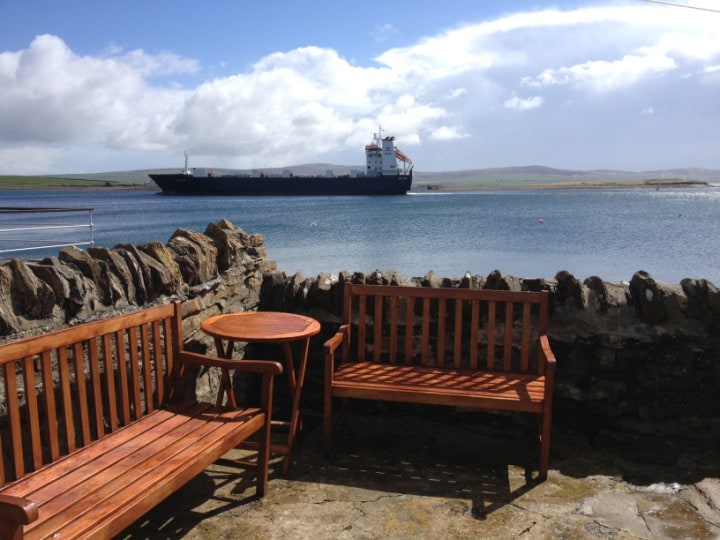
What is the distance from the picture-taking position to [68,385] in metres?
2.60

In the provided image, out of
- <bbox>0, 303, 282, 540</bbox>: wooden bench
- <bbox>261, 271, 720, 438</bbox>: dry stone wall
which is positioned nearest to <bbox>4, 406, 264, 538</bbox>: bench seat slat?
<bbox>0, 303, 282, 540</bbox>: wooden bench

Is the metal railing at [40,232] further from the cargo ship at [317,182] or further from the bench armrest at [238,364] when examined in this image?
the cargo ship at [317,182]

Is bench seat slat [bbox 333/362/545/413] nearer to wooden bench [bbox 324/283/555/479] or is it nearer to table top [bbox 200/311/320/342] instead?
wooden bench [bbox 324/283/555/479]

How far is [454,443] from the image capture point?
3.86 m

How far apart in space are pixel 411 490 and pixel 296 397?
2.79 ft

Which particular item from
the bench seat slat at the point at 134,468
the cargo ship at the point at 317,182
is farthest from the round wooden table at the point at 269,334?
the cargo ship at the point at 317,182

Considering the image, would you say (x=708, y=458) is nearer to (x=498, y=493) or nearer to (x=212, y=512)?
(x=498, y=493)

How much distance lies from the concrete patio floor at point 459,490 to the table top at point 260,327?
744 mm

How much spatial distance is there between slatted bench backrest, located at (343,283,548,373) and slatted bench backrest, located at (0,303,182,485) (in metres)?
1.35

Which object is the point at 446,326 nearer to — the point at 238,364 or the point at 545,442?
the point at 545,442

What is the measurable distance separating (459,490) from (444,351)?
3.57 ft

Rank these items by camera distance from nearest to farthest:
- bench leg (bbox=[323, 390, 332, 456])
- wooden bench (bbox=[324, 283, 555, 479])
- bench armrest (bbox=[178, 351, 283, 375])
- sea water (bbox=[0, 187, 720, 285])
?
bench armrest (bbox=[178, 351, 283, 375]) → wooden bench (bbox=[324, 283, 555, 479]) → bench leg (bbox=[323, 390, 332, 456]) → sea water (bbox=[0, 187, 720, 285])

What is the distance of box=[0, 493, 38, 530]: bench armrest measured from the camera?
1.65m

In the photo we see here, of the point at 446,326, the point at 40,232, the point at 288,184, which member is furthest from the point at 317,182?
the point at 446,326
